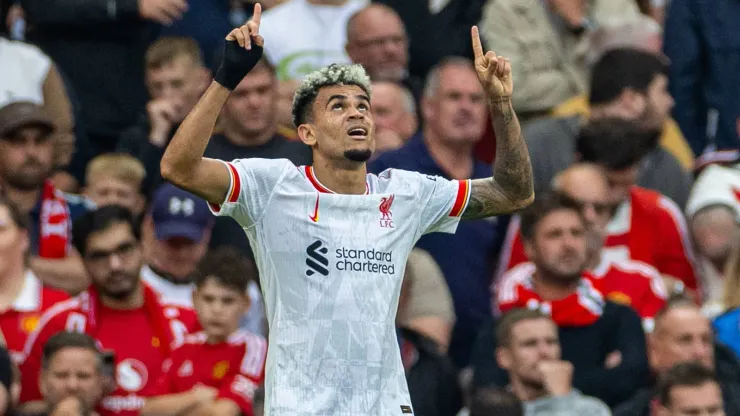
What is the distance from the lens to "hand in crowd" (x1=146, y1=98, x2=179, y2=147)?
1089 cm

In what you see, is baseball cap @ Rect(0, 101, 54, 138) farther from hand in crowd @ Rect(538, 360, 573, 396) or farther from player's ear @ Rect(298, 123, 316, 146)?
player's ear @ Rect(298, 123, 316, 146)

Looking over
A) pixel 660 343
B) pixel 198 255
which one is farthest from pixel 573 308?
pixel 198 255

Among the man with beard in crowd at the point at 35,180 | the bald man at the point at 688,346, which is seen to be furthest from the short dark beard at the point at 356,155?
the man with beard in crowd at the point at 35,180

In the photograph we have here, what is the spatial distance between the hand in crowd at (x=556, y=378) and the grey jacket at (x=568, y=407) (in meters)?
0.04

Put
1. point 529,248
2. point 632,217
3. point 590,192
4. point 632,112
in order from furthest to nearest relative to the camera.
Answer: point 632,112
point 632,217
point 590,192
point 529,248

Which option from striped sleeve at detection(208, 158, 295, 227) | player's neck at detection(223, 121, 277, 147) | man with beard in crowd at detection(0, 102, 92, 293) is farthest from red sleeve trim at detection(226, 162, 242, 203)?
player's neck at detection(223, 121, 277, 147)

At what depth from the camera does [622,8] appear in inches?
493

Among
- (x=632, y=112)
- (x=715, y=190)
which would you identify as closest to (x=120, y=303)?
(x=632, y=112)

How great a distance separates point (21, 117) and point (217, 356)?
1.94m

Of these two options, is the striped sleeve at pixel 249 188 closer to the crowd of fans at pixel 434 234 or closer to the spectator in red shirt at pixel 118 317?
the crowd of fans at pixel 434 234

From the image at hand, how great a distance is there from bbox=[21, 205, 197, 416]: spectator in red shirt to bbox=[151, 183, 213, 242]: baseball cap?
0.45 m

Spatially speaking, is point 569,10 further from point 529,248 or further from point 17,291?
point 17,291

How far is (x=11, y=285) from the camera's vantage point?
30.7 feet

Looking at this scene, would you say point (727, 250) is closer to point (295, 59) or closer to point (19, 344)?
point (295, 59)
